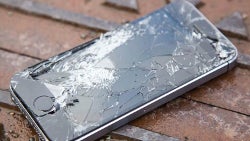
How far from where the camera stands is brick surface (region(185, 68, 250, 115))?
3.50 feet

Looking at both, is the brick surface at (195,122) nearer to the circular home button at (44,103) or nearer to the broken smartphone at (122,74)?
the broken smartphone at (122,74)

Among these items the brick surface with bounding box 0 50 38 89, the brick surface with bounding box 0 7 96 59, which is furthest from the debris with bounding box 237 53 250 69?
the brick surface with bounding box 0 50 38 89

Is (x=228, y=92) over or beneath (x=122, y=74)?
beneath

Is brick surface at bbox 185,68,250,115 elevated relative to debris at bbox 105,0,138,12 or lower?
lower

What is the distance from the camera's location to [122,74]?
104cm

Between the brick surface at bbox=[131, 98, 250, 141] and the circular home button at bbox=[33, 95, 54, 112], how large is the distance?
0.19 m

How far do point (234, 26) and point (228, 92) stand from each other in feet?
0.68

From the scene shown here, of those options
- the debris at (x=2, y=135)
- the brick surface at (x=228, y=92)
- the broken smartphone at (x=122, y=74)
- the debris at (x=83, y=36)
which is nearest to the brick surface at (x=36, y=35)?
the debris at (x=83, y=36)

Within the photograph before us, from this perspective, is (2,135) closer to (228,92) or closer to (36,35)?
(36,35)

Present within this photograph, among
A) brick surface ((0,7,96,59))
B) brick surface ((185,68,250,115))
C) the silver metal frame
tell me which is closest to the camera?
the silver metal frame

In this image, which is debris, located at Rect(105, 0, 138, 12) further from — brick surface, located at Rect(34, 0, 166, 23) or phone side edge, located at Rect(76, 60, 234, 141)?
phone side edge, located at Rect(76, 60, 234, 141)

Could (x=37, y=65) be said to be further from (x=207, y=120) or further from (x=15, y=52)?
(x=207, y=120)

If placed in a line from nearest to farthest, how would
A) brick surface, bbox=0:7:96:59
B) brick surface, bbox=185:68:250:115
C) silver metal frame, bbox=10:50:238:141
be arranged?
1. silver metal frame, bbox=10:50:238:141
2. brick surface, bbox=185:68:250:115
3. brick surface, bbox=0:7:96:59

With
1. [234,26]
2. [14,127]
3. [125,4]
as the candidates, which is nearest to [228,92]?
[234,26]
